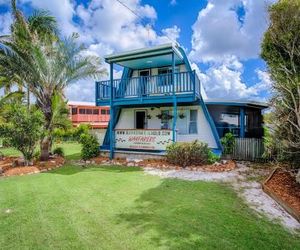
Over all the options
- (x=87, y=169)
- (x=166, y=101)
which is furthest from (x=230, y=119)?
(x=87, y=169)

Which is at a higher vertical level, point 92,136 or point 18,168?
point 92,136

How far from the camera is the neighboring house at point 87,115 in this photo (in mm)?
34500

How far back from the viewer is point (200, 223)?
17.4ft

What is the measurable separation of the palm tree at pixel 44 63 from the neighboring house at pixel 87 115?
18.9 m

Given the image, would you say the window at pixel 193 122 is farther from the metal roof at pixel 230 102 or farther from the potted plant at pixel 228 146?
the potted plant at pixel 228 146

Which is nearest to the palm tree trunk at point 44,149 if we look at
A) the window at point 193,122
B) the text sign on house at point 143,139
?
the text sign on house at point 143,139

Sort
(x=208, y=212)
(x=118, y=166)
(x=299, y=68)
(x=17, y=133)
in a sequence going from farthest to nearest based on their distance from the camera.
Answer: (x=118, y=166) < (x=17, y=133) < (x=299, y=68) < (x=208, y=212)

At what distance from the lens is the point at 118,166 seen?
12516 millimetres

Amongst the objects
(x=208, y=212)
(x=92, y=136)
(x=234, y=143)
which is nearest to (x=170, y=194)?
(x=208, y=212)

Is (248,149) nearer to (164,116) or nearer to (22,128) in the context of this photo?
(164,116)

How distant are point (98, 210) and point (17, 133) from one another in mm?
7305

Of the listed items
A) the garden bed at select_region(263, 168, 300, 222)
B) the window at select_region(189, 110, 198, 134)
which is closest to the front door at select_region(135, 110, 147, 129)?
the window at select_region(189, 110, 198, 134)

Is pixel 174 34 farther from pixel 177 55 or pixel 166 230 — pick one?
pixel 166 230

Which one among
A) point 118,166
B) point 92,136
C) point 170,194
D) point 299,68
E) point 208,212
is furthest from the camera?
point 92,136
